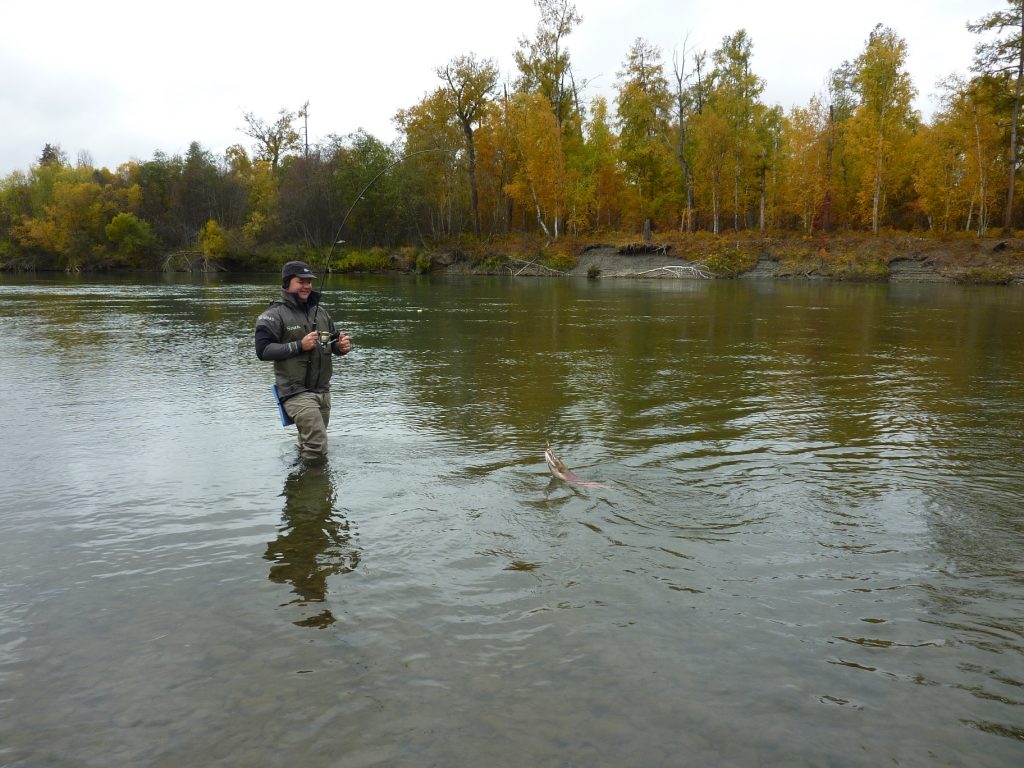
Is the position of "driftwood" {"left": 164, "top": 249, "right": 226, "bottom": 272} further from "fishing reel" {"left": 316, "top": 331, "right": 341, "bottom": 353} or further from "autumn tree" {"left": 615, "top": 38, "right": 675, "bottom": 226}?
"fishing reel" {"left": 316, "top": 331, "right": 341, "bottom": 353}

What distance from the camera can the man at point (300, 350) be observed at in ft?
26.6

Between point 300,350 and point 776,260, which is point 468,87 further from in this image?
point 300,350

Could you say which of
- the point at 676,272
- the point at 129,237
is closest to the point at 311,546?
the point at 676,272

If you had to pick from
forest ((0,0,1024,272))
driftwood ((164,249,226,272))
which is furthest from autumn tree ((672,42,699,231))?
driftwood ((164,249,226,272))

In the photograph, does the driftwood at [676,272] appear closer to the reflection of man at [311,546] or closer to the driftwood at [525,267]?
the driftwood at [525,267]

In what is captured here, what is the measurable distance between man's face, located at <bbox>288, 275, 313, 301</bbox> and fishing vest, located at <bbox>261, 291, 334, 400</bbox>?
0.09 m

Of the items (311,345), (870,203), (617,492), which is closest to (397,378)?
(311,345)

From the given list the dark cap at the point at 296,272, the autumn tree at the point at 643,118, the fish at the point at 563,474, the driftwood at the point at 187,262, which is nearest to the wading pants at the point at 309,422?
the dark cap at the point at 296,272

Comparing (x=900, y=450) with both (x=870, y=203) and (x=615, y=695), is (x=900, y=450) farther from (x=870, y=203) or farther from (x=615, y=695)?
(x=870, y=203)

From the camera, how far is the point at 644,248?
2453 inches

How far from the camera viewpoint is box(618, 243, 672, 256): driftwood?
202ft

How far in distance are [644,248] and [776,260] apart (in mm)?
11337

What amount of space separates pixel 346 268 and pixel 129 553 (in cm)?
7136

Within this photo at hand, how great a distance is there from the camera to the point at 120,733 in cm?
373
